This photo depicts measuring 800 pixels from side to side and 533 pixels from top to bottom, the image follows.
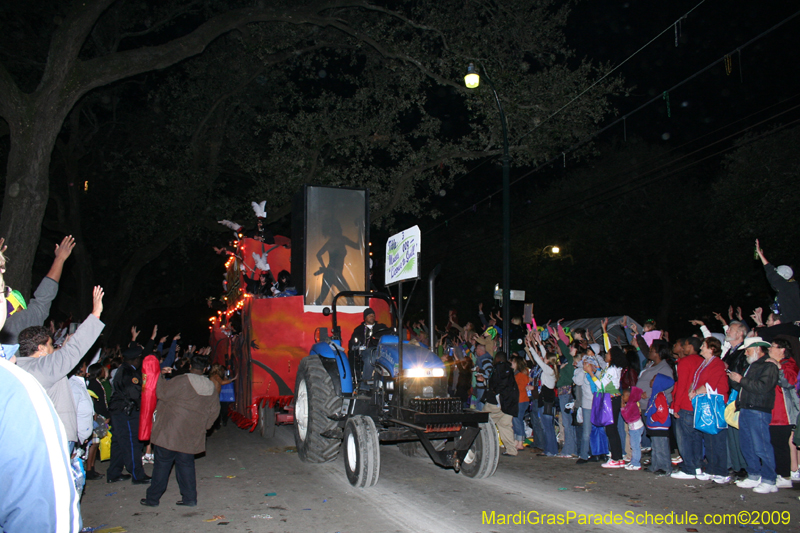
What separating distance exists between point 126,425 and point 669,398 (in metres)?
7.42

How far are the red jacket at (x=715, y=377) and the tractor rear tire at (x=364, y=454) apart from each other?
4.15 m

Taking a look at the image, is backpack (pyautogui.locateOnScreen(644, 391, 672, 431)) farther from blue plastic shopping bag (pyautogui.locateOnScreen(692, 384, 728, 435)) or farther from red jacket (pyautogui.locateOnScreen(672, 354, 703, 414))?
blue plastic shopping bag (pyautogui.locateOnScreen(692, 384, 728, 435))

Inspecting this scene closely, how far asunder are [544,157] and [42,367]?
13714 mm

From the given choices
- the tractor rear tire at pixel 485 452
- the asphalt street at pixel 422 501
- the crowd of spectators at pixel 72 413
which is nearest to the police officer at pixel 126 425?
the crowd of spectators at pixel 72 413

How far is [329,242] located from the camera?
10.3 metres

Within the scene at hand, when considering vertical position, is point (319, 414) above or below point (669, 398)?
below

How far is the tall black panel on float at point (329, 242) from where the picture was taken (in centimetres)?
1005

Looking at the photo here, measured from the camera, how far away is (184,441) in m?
5.81

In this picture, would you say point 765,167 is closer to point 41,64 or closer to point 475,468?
point 475,468

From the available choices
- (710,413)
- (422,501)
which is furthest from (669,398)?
(422,501)

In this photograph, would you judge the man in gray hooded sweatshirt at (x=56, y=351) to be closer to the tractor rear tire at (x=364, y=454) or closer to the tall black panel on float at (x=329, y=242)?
the tractor rear tire at (x=364, y=454)

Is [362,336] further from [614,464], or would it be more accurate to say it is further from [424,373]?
[614,464]

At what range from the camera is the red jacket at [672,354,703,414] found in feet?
23.6

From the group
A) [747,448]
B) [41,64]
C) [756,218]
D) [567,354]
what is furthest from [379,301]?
[756,218]
